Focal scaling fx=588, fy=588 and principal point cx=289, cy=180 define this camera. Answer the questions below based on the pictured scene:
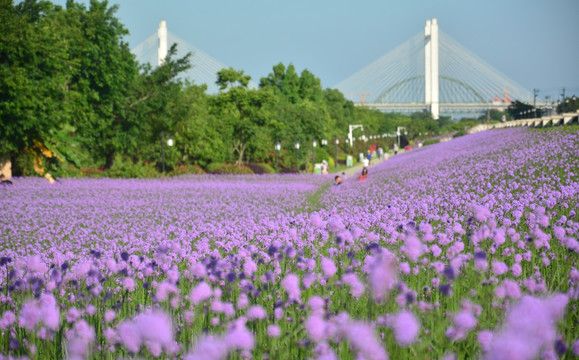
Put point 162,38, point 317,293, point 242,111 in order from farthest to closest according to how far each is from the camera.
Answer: point 162,38, point 242,111, point 317,293

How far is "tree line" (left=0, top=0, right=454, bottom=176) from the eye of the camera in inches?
Result: 957

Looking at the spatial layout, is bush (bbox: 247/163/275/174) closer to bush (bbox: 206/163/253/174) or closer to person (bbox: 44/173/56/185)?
bush (bbox: 206/163/253/174)

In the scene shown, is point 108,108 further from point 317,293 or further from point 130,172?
point 317,293

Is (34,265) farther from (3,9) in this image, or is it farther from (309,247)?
(3,9)

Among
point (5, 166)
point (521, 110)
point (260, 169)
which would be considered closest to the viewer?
point (5, 166)

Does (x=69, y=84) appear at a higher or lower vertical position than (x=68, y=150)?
higher

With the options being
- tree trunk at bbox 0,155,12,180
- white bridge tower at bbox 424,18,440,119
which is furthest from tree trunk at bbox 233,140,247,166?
white bridge tower at bbox 424,18,440,119

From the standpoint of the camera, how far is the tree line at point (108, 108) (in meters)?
24.3

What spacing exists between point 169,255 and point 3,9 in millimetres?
23917

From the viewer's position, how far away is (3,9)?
994 inches

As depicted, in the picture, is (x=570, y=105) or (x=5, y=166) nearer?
(x=5, y=166)

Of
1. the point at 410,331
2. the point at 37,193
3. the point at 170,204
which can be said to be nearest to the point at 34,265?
the point at 410,331

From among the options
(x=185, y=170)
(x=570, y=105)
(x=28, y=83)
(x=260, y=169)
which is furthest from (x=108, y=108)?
(x=570, y=105)

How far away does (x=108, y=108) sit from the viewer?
112ft
